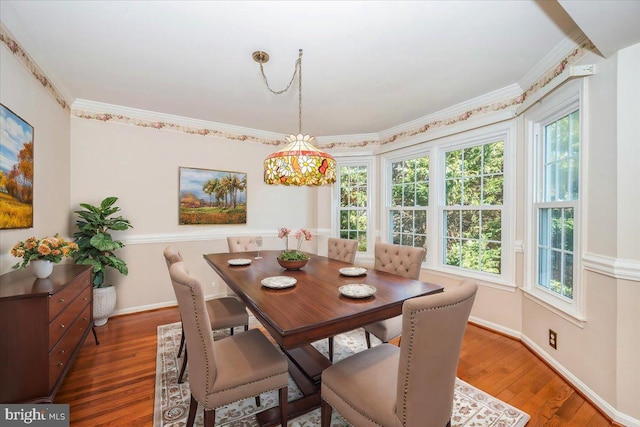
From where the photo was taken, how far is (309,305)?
1433 mm

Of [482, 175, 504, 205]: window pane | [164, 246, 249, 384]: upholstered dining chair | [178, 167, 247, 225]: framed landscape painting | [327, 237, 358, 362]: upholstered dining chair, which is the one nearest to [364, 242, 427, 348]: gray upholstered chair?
[327, 237, 358, 362]: upholstered dining chair

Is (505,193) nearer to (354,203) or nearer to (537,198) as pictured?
(537,198)

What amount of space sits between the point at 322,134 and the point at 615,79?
3336 millimetres

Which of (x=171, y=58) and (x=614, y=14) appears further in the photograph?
(x=171, y=58)

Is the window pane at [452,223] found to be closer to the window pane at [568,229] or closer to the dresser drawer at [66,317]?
the window pane at [568,229]

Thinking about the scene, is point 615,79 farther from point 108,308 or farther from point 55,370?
point 108,308

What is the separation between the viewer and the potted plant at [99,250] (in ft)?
9.34

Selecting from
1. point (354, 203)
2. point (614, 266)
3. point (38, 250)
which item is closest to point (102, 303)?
point (38, 250)

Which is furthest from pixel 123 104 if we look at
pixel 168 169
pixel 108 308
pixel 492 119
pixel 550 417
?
pixel 550 417

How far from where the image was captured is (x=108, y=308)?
9.88ft

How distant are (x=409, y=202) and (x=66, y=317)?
3.86m

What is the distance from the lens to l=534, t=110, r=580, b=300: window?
2.18 m

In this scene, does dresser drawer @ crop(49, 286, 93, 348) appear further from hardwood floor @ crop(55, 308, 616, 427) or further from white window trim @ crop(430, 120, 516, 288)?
white window trim @ crop(430, 120, 516, 288)

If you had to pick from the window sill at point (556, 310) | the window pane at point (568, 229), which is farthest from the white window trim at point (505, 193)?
the window pane at point (568, 229)
